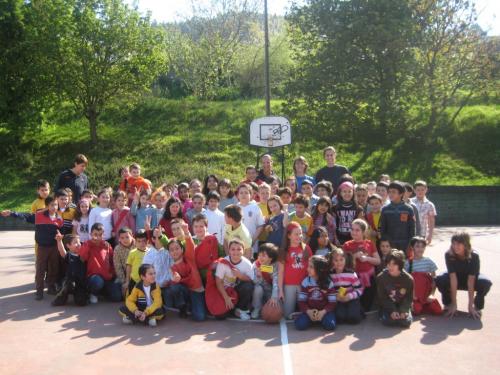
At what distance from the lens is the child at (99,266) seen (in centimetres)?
740

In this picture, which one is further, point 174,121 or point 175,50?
point 175,50

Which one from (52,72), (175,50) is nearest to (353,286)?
(52,72)

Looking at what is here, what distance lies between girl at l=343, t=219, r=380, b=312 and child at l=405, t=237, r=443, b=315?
452mm

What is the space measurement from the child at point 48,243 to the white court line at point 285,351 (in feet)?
11.4

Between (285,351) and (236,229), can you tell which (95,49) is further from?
(285,351)

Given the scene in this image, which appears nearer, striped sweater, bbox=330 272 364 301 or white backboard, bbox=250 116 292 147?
striped sweater, bbox=330 272 364 301

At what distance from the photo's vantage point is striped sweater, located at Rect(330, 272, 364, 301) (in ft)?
20.7

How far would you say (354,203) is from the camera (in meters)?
7.48

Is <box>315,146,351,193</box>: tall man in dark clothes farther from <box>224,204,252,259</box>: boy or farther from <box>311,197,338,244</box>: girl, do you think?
<box>224,204,252,259</box>: boy

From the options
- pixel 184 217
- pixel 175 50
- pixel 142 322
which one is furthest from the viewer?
pixel 175 50

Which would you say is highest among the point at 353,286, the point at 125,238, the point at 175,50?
the point at 175,50

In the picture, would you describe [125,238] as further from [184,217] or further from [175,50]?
[175,50]

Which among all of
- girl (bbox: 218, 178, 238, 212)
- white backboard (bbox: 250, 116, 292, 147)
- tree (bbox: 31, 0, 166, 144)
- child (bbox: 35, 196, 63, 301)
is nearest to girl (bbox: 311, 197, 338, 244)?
girl (bbox: 218, 178, 238, 212)

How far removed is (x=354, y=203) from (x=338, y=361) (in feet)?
9.37
